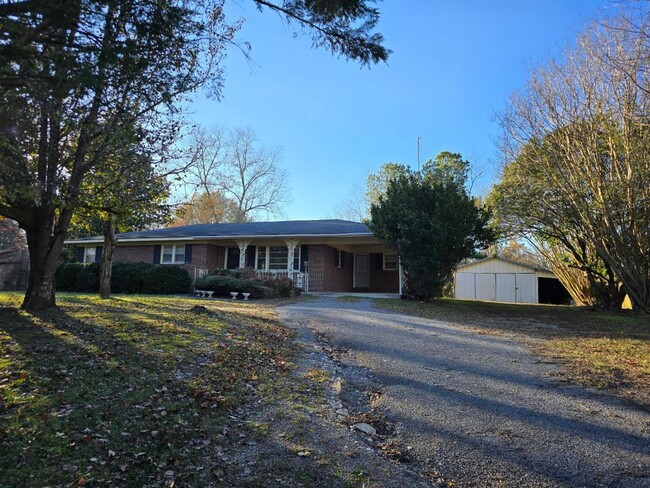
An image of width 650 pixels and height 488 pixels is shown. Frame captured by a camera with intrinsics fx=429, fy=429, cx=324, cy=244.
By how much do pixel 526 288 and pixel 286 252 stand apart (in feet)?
59.8

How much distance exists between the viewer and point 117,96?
5012 millimetres

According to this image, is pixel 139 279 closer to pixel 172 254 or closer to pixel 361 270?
pixel 172 254

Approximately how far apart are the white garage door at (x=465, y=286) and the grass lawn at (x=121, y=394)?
2576 centimetres

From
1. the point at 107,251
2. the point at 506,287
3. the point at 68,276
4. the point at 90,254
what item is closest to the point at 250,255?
the point at 68,276

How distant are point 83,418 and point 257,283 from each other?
40.1ft

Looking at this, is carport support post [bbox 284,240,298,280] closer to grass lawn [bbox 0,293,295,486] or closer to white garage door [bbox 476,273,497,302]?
grass lawn [bbox 0,293,295,486]

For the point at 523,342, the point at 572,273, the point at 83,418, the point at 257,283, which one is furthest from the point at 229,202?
the point at 83,418

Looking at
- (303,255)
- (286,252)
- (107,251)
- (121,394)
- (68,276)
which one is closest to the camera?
(121,394)

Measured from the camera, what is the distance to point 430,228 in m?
14.1

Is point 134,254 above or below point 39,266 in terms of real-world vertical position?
above

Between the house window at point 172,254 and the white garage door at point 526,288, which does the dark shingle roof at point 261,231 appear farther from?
the white garage door at point 526,288

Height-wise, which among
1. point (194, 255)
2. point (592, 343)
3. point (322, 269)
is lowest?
point (592, 343)

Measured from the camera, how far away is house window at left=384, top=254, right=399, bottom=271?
21922 millimetres

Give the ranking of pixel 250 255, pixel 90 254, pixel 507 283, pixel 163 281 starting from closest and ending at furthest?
pixel 163 281
pixel 250 255
pixel 90 254
pixel 507 283
